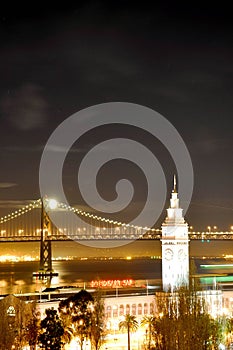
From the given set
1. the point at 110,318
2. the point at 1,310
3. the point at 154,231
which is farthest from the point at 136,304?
the point at 154,231

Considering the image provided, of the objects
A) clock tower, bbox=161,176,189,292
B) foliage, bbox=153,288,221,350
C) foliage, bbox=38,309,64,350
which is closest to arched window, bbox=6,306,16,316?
foliage, bbox=38,309,64,350

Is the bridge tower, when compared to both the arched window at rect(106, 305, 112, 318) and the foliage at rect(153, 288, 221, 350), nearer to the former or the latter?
the arched window at rect(106, 305, 112, 318)

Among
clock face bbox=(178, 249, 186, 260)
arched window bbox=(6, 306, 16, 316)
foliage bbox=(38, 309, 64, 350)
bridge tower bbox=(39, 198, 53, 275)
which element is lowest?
foliage bbox=(38, 309, 64, 350)

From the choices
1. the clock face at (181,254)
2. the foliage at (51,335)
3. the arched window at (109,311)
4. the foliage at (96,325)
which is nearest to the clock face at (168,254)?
the clock face at (181,254)

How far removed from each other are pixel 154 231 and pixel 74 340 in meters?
39.6

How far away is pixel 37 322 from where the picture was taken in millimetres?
24547

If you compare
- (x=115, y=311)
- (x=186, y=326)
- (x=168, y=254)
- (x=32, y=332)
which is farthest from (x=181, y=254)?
(x=186, y=326)

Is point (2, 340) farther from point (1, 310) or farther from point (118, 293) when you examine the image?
point (118, 293)

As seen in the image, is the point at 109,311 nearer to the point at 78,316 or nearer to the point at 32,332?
the point at 78,316

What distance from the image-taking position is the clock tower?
34969mm

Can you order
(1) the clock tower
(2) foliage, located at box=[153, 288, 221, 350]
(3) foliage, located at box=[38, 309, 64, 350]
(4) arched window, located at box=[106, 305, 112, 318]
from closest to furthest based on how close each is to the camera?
(2) foliage, located at box=[153, 288, 221, 350] < (3) foliage, located at box=[38, 309, 64, 350] < (4) arched window, located at box=[106, 305, 112, 318] < (1) the clock tower

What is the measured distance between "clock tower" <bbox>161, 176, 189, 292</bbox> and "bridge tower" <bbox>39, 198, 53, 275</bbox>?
3298 cm

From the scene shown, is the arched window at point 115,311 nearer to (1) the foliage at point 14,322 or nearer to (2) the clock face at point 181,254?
(2) the clock face at point 181,254

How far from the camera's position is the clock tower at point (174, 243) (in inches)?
1377
